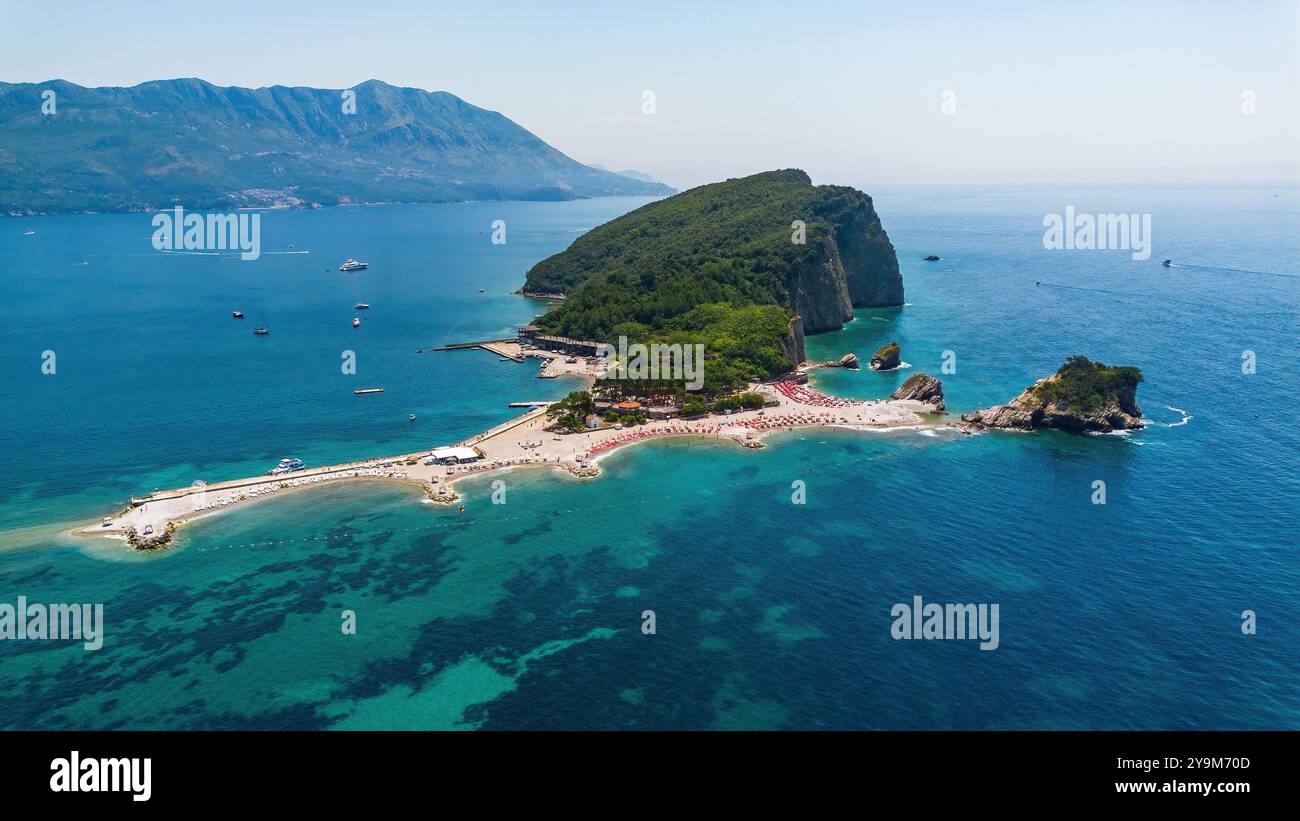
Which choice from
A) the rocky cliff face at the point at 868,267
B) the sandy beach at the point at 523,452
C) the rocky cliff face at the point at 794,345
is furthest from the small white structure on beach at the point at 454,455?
the rocky cliff face at the point at 868,267

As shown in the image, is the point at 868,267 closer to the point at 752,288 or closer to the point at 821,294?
the point at 821,294

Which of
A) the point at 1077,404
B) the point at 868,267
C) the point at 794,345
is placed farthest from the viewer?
the point at 868,267

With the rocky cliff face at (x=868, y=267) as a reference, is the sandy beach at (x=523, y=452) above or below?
below

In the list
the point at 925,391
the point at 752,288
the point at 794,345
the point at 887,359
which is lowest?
the point at 925,391

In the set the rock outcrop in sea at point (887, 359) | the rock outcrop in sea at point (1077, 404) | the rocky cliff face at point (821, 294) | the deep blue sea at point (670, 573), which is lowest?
the deep blue sea at point (670, 573)

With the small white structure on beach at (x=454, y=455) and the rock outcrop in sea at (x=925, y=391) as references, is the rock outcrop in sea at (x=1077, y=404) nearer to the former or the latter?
the rock outcrop in sea at (x=925, y=391)

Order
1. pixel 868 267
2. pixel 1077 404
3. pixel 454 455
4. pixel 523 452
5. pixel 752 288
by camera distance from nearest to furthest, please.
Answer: pixel 454 455
pixel 523 452
pixel 1077 404
pixel 752 288
pixel 868 267

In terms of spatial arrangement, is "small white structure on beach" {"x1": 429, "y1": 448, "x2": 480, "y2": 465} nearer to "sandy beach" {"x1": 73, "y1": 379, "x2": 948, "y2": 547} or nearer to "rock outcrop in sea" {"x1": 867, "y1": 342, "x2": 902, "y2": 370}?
"sandy beach" {"x1": 73, "y1": 379, "x2": 948, "y2": 547}

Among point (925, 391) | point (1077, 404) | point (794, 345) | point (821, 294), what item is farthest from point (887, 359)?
point (821, 294)
